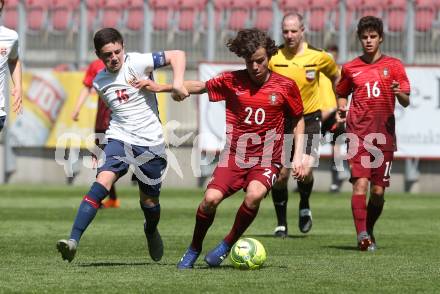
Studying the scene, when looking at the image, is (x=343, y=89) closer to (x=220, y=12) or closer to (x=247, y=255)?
(x=247, y=255)

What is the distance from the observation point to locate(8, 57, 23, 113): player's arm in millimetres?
10250

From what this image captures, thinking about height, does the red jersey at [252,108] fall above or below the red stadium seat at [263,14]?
below

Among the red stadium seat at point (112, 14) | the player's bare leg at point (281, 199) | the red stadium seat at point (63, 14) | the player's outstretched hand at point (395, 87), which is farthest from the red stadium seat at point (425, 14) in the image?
the player's outstretched hand at point (395, 87)

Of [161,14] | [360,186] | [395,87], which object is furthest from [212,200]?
[161,14]

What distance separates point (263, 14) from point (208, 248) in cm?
1231

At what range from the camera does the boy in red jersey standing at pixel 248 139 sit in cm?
917

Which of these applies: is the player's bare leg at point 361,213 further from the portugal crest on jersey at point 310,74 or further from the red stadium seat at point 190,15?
the red stadium seat at point 190,15

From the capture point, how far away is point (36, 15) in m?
24.0

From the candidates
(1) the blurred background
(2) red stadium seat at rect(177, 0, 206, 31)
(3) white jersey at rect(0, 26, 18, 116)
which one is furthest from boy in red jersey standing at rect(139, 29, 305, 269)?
(2) red stadium seat at rect(177, 0, 206, 31)

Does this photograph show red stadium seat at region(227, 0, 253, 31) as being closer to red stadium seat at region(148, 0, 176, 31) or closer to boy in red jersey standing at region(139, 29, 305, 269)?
red stadium seat at region(148, 0, 176, 31)

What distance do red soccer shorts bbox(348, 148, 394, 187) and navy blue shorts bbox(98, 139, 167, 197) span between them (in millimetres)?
2512

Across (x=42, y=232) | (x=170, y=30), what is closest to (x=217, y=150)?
(x=170, y=30)

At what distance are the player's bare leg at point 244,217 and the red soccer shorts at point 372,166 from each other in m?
2.56

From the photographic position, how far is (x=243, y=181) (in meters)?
9.29
